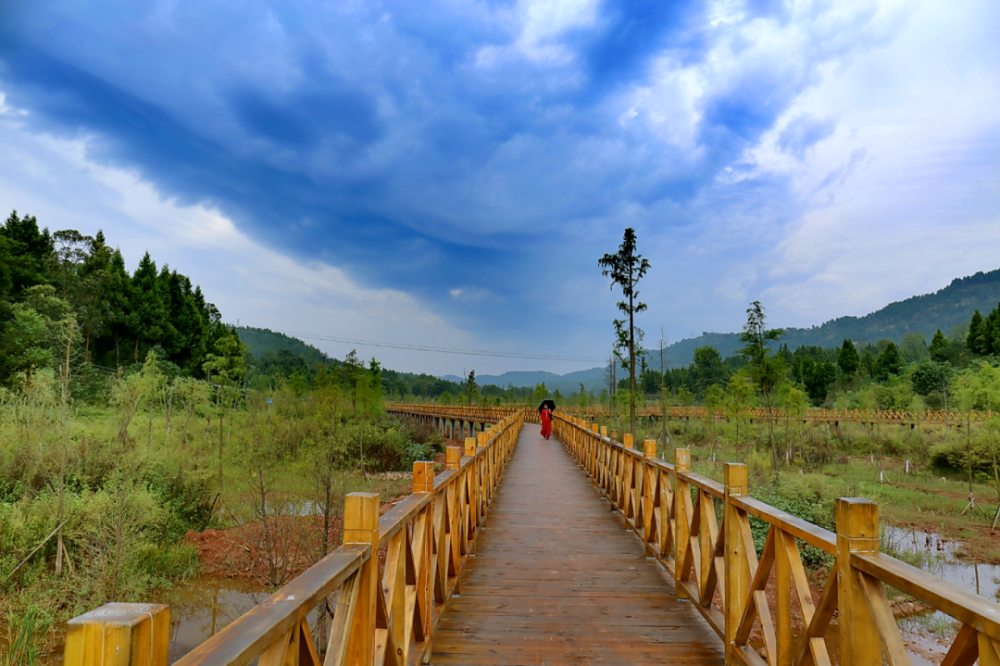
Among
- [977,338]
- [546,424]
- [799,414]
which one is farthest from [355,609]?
[977,338]

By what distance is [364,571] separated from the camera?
7.14 ft

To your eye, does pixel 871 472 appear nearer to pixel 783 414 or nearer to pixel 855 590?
pixel 783 414

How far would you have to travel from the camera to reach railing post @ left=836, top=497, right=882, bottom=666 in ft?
6.43

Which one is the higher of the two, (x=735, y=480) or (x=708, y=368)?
(x=708, y=368)

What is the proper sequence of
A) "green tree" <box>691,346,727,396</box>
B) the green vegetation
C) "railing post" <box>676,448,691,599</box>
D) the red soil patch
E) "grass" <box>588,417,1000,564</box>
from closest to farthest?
"railing post" <box>676,448,691,599</box> < the green vegetation < the red soil patch < "grass" <box>588,417,1000,564</box> < "green tree" <box>691,346,727,396</box>

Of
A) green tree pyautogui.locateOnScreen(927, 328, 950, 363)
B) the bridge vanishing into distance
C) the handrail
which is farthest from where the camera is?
green tree pyautogui.locateOnScreen(927, 328, 950, 363)

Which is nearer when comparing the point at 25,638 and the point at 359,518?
the point at 359,518

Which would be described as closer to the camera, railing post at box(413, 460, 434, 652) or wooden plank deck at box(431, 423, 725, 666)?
railing post at box(413, 460, 434, 652)

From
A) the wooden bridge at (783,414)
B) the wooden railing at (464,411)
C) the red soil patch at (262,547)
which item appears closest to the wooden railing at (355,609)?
the red soil patch at (262,547)

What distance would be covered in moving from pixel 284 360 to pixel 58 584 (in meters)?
70.6

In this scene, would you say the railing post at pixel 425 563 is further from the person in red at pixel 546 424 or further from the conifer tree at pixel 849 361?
the conifer tree at pixel 849 361

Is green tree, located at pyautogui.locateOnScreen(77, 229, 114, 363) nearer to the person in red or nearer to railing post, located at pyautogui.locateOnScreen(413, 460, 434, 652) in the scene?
the person in red

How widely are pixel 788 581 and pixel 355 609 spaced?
2212 millimetres

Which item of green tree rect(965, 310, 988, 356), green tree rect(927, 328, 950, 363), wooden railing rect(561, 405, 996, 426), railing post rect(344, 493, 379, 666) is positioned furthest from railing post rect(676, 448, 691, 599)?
green tree rect(965, 310, 988, 356)
